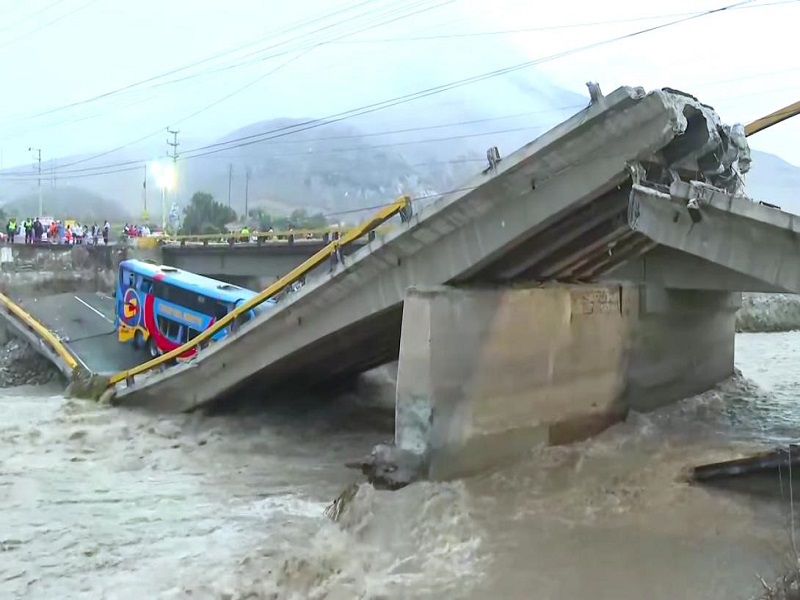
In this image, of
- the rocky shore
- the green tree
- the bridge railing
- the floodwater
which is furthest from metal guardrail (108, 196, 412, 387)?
the green tree

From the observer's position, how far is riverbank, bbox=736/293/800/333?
125 ft

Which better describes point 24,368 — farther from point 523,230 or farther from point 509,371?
point 523,230

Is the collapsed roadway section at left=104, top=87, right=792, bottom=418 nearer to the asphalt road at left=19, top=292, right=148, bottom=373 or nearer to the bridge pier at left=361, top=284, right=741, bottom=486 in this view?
the bridge pier at left=361, top=284, right=741, bottom=486

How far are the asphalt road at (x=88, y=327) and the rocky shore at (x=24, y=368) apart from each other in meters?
1.01

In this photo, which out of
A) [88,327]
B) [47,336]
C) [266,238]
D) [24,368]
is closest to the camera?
[47,336]

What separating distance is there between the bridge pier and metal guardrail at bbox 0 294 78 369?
43.2 ft

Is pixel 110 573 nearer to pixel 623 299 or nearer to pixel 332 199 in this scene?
pixel 623 299

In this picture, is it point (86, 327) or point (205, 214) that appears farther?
point (205, 214)

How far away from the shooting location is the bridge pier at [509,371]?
37.6ft

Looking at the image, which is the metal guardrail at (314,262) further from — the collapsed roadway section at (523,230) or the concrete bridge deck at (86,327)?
the concrete bridge deck at (86,327)

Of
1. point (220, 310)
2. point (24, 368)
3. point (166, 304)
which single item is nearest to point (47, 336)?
point (24, 368)

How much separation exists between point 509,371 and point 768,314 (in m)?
31.0

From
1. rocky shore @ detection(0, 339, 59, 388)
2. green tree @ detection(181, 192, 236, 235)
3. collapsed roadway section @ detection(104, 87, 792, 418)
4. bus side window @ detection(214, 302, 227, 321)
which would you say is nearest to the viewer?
collapsed roadway section @ detection(104, 87, 792, 418)

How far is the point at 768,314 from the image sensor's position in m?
38.6
